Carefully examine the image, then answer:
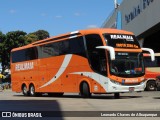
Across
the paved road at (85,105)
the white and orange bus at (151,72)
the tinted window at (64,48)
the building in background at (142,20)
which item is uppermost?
the building in background at (142,20)

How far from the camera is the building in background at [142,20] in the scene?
37.4 m

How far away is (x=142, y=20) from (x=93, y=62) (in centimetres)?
1948

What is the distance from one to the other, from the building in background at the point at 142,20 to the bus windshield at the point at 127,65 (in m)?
13.2

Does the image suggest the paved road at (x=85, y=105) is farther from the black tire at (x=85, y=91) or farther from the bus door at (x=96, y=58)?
the black tire at (x=85, y=91)

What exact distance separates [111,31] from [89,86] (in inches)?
128

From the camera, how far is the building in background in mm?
37438

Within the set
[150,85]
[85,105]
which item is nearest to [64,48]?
[85,105]

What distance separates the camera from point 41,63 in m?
28.9

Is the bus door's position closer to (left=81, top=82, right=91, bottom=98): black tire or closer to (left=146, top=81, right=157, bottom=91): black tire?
(left=81, top=82, right=91, bottom=98): black tire

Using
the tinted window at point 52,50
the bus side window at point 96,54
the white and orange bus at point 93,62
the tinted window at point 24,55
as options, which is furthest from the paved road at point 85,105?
the tinted window at point 24,55

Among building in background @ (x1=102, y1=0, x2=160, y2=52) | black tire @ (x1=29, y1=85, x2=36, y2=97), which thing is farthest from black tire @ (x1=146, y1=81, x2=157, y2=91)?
black tire @ (x1=29, y1=85, x2=36, y2=97)

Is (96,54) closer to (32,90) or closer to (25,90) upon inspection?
(32,90)

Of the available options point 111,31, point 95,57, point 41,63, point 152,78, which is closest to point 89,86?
point 95,57

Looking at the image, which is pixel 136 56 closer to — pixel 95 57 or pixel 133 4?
pixel 95 57
